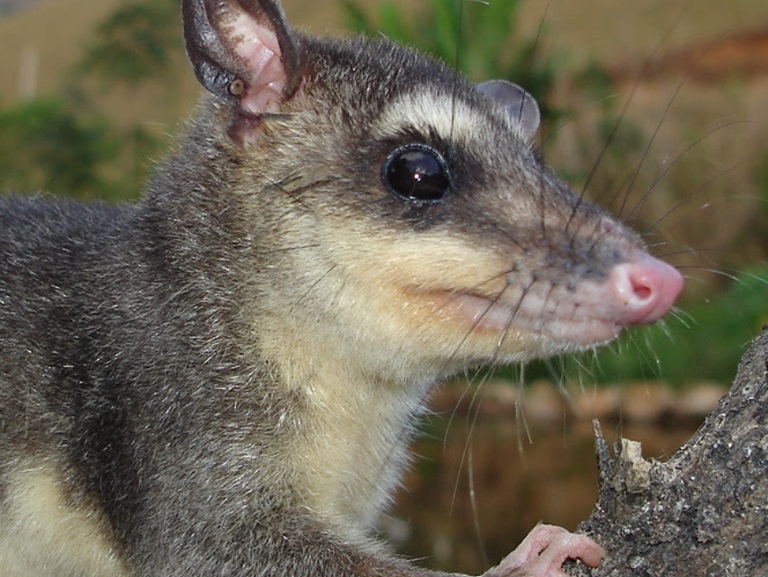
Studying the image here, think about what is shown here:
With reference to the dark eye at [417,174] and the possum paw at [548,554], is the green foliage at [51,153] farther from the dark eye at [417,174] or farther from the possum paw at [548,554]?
the possum paw at [548,554]

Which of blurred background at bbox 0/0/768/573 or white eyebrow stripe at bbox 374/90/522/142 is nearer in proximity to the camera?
white eyebrow stripe at bbox 374/90/522/142

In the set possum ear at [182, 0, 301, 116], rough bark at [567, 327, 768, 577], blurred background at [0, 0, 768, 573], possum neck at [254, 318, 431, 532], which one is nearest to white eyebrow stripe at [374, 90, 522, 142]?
possum ear at [182, 0, 301, 116]

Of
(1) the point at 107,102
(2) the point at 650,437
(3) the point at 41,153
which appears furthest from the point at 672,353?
(1) the point at 107,102

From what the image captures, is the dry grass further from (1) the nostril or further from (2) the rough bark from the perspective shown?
(2) the rough bark

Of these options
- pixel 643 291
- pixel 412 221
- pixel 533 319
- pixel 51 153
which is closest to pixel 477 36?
pixel 51 153

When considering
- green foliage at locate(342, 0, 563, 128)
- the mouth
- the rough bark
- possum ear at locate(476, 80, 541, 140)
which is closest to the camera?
the rough bark

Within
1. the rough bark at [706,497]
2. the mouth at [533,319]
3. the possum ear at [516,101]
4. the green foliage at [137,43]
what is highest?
the green foliage at [137,43]

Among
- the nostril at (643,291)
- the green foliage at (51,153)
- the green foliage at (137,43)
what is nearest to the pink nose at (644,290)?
the nostril at (643,291)

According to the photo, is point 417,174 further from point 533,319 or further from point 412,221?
point 533,319
